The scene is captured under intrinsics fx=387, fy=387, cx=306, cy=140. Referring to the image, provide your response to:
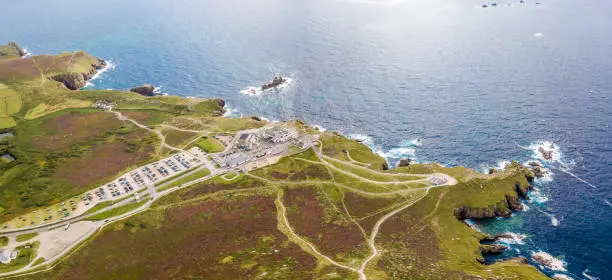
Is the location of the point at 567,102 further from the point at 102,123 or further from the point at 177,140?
the point at 102,123

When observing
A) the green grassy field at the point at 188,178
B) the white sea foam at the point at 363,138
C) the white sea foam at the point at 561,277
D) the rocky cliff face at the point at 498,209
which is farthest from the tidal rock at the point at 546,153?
the green grassy field at the point at 188,178

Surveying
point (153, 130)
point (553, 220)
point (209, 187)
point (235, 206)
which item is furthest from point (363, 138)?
point (153, 130)

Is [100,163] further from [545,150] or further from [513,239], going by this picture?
[545,150]

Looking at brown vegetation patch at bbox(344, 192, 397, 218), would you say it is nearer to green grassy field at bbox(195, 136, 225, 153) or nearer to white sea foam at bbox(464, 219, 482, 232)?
white sea foam at bbox(464, 219, 482, 232)

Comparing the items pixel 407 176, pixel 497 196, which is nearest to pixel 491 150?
pixel 497 196

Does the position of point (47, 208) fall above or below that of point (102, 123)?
below
